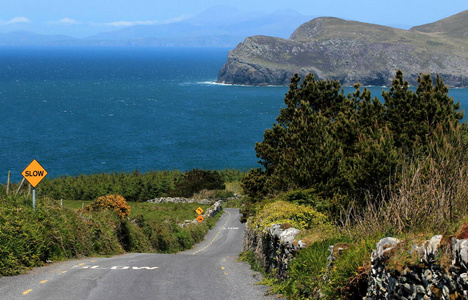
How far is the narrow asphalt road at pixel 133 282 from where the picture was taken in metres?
12.0

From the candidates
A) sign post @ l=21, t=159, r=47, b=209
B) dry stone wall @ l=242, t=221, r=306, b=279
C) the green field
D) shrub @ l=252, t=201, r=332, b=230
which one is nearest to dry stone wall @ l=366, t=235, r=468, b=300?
dry stone wall @ l=242, t=221, r=306, b=279

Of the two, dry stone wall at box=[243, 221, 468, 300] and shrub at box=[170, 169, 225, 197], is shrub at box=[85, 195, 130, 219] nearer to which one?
shrub at box=[170, 169, 225, 197]

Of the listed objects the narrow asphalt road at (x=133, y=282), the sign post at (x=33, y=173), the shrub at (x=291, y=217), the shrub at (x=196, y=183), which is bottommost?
the shrub at (x=196, y=183)

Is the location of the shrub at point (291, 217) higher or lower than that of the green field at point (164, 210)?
higher

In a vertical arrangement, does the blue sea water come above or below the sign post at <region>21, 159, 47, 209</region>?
below

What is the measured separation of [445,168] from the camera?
11047 millimetres

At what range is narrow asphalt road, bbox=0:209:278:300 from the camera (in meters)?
12.0

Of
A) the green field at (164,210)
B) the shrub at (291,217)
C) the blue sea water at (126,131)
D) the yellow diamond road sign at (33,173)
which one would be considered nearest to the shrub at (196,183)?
the green field at (164,210)

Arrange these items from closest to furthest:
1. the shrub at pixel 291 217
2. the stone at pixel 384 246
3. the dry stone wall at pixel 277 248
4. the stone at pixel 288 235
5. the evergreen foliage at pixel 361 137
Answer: the stone at pixel 384 246
the dry stone wall at pixel 277 248
the stone at pixel 288 235
the shrub at pixel 291 217
the evergreen foliage at pixel 361 137

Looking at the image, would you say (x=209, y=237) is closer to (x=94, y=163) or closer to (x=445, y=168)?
(x=445, y=168)

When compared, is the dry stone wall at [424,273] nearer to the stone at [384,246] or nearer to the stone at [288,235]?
the stone at [384,246]

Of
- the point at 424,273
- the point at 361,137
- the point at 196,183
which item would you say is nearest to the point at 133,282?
the point at 424,273

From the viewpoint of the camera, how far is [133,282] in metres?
13.6

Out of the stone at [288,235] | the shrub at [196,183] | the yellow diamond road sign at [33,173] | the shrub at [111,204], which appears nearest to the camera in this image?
the stone at [288,235]
